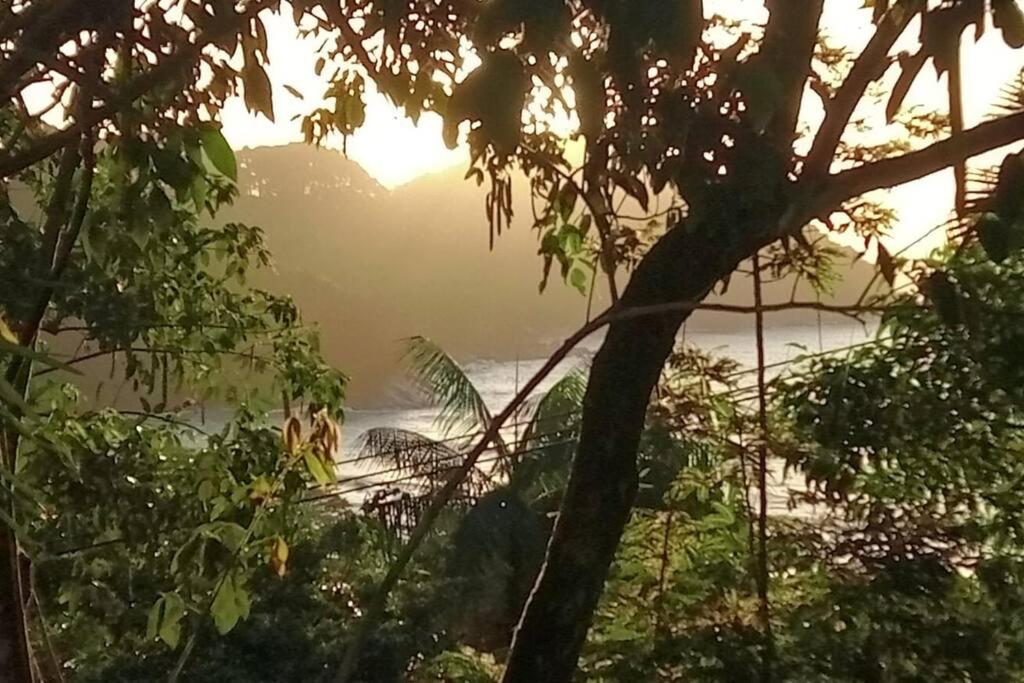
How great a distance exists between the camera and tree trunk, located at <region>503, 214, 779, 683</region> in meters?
0.75

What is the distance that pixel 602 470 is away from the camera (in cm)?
77

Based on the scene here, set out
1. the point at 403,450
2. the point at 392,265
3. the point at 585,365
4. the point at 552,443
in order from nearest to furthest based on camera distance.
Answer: the point at 585,365 → the point at 552,443 → the point at 392,265 → the point at 403,450

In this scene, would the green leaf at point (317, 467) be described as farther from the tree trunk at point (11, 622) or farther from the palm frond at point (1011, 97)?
the palm frond at point (1011, 97)

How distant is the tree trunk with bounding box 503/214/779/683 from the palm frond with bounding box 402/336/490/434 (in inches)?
43.1

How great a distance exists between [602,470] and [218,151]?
0.36 meters

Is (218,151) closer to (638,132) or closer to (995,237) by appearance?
(638,132)

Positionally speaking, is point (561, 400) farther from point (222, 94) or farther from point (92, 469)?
point (222, 94)

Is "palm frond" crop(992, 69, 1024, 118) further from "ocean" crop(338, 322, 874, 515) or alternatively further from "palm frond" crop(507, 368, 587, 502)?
"palm frond" crop(507, 368, 587, 502)

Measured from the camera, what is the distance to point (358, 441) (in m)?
2.03

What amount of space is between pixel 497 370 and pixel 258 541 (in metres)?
1.05

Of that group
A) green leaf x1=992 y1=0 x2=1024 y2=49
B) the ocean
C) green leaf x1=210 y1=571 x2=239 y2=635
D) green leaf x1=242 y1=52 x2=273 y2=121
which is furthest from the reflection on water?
green leaf x1=992 y1=0 x2=1024 y2=49

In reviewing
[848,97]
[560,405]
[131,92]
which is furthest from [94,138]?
[560,405]

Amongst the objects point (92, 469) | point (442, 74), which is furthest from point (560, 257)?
point (92, 469)

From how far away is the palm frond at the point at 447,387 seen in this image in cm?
194
